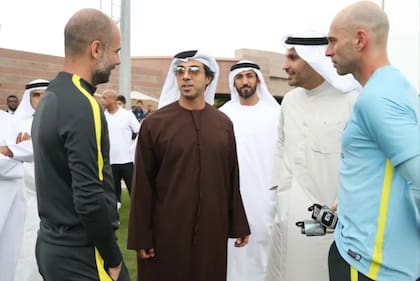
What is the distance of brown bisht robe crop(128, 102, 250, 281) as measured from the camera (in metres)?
3.22

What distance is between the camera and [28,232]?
4.41 m

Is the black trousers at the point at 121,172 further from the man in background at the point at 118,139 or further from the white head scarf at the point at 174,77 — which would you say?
the white head scarf at the point at 174,77

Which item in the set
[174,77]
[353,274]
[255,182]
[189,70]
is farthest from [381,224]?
[255,182]

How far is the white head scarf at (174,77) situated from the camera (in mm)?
3576

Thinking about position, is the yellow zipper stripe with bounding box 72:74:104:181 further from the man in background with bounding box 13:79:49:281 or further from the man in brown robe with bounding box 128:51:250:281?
the man in background with bounding box 13:79:49:281

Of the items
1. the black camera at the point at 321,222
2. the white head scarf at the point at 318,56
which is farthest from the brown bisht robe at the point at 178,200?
the black camera at the point at 321,222

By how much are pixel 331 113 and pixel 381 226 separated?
1.40m

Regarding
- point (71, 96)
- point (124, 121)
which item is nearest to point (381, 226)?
point (71, 96)

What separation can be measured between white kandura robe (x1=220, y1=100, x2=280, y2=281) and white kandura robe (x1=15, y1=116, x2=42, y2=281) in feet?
5.33

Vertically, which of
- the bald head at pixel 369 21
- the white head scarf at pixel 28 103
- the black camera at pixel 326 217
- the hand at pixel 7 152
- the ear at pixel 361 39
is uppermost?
the bald head at pixel 369 21

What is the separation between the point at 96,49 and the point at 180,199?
122 centimetres

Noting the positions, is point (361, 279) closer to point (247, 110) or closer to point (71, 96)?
point (71, 96)

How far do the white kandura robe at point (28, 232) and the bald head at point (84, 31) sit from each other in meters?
2.19

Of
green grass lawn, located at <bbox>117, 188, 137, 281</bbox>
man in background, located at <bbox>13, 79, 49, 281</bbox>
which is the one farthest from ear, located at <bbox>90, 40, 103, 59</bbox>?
green grass lawn, located at <bbox>117, 188, 137, 281</bbox>
